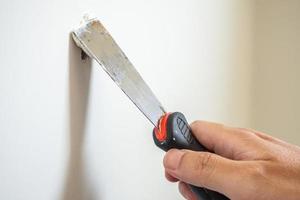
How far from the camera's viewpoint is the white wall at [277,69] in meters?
0.89

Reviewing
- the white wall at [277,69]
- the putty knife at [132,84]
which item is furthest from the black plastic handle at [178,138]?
the white wall at [277,69]

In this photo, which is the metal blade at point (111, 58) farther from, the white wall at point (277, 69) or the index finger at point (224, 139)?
the white wall at point (277, 69)

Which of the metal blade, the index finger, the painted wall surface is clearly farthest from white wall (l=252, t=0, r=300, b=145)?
the metal blade

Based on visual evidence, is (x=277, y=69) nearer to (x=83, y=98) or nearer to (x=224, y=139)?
(x=224, y=139)

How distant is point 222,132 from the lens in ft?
1.30

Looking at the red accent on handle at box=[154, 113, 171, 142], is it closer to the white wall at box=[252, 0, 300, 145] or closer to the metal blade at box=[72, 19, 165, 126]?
the metal blade at box=[72, 19, 165, 126]

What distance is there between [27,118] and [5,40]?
0.06 meters

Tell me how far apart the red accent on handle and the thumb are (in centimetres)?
2

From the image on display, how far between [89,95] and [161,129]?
79mm

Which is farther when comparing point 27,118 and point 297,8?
point 297,8

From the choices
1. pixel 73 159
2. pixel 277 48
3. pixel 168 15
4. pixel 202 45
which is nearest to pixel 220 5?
pixel 202 45

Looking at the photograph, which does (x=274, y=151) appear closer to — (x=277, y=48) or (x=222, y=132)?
(x=222, y=132)

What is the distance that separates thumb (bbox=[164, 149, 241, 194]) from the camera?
31 cm

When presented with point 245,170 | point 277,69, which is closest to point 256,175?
point 245,170
